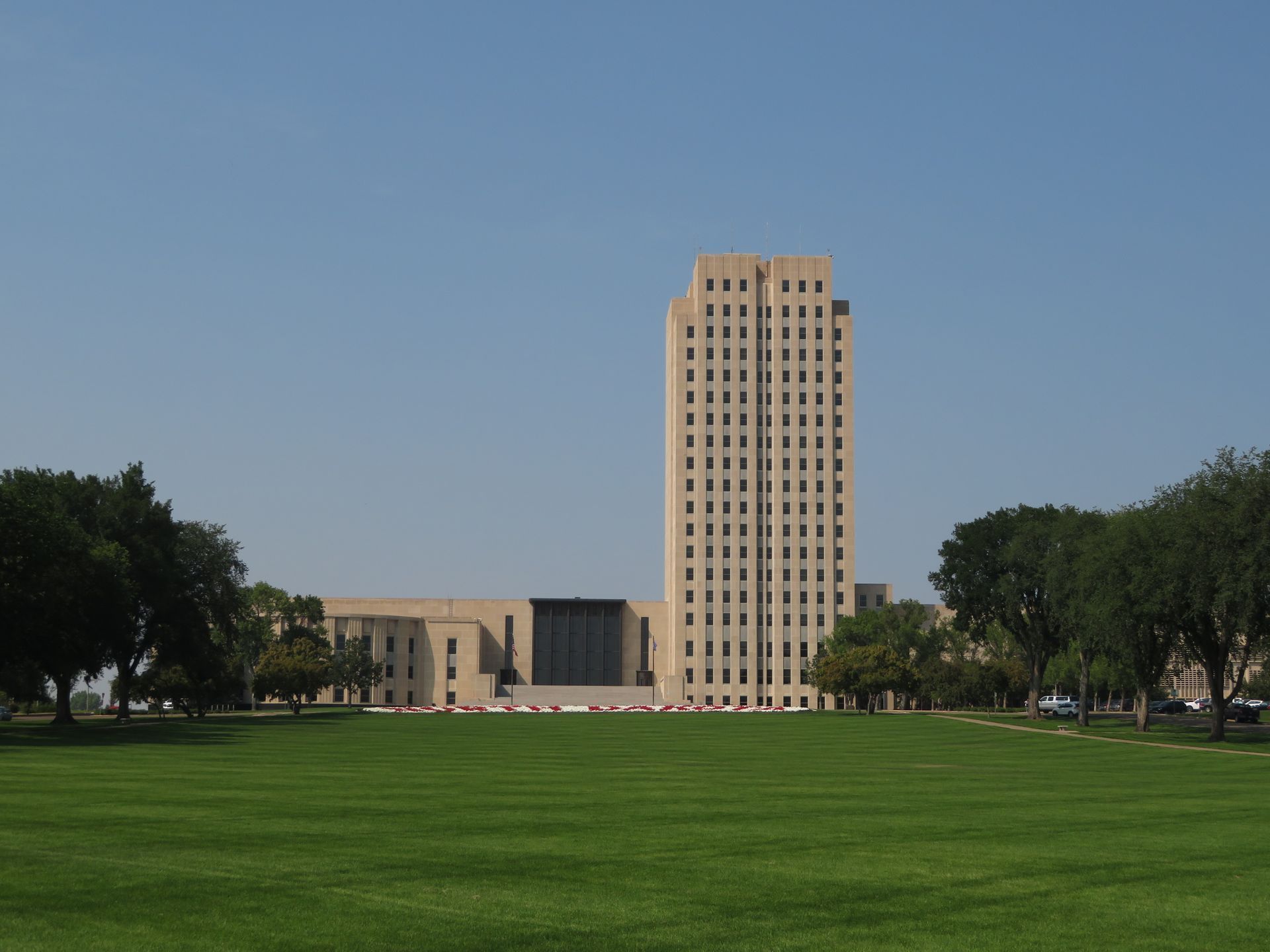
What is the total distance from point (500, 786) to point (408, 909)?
17426 millimetres

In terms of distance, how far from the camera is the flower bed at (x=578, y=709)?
480 feet

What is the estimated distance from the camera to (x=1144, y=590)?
225 feet

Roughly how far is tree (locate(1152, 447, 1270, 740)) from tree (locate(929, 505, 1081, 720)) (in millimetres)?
27987

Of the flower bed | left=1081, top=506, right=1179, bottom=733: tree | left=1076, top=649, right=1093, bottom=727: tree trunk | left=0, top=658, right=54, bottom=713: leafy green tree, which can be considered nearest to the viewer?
left=1081, top=506, right=1179, bottom=733: tree

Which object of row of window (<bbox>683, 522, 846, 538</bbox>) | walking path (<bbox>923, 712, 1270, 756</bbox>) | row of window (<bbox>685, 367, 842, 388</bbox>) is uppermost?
row of window (<bbox>685, 367, 842, 388</bbox>)

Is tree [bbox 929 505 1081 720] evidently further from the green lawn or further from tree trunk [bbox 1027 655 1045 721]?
the green lawn

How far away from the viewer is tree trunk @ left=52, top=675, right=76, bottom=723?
79875mm

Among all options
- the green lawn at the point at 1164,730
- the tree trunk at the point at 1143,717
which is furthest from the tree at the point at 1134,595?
the tree trunk at the point at 1143,717

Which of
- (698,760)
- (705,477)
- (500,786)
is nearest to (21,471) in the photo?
(698,760)

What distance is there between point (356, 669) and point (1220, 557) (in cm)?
12144

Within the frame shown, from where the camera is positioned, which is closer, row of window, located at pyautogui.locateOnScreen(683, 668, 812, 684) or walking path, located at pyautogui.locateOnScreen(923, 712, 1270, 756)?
walking path, located at pyautogui.locateOnScreen(923, 712, 1270, 756)

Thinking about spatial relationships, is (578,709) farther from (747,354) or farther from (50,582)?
(50,582)

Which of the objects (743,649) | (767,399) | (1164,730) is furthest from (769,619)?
(1164,730)

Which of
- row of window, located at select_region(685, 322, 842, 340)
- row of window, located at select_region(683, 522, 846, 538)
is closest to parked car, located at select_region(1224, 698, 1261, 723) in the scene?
row of window, located at select_region(683, 522, 846, 538)
